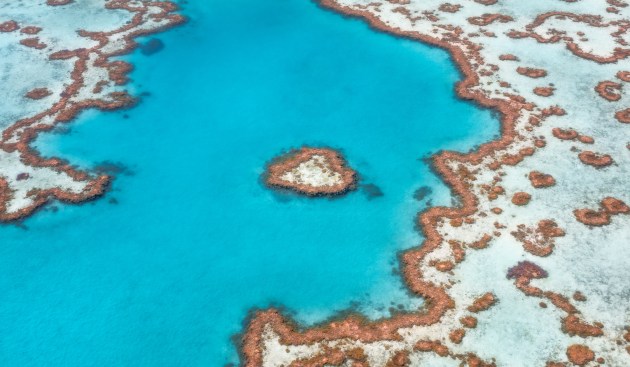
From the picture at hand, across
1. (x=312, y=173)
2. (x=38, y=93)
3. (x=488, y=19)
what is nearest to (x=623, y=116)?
(x=488, y=19)

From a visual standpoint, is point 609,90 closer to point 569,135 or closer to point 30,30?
point 569,135

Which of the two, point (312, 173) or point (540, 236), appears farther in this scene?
point (312, 173)

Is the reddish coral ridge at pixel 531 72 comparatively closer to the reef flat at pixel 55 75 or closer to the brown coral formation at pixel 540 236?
the brown coral formation at pixel 540 236

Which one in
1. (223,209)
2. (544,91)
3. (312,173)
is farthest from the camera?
(544,91)

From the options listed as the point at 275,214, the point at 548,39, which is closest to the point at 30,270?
the point at 275,214

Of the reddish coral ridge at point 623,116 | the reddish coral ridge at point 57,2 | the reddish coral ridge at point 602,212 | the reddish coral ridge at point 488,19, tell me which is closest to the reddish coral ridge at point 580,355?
the reddish coral ridge at point 602,212

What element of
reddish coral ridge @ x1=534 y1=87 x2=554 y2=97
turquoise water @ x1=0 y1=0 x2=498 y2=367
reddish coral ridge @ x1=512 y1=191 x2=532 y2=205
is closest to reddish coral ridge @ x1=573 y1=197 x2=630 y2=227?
reddish coral ridge @ x1=512 y1=191 x2=532 y2=205

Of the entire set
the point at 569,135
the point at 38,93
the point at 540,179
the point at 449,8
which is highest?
the point at 449,8

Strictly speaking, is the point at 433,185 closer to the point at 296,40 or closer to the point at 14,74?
the point at 296,40
